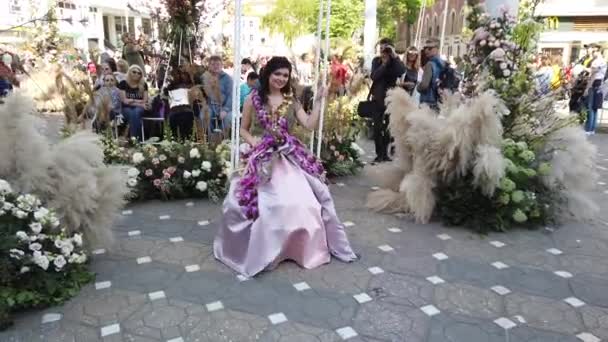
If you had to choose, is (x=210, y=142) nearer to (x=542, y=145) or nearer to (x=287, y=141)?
(x=287, y=141)

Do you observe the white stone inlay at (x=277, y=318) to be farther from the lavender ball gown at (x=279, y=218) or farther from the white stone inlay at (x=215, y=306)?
the lavender ball gown at (x=279, y=218)

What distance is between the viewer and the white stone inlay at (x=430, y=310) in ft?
9.45

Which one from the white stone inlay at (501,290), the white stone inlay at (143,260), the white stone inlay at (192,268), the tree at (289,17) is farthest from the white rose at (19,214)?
the tree at (289,17)

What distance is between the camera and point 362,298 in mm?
3045

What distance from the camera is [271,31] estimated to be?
39.2 meters

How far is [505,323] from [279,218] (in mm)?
1556

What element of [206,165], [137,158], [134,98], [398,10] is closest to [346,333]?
[206,165]

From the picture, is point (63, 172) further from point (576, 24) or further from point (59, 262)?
point (576, 24)

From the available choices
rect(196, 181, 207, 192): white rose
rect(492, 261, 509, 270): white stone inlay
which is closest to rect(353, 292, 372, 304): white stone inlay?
rect(492, 261, 509, 270): white stone inlay

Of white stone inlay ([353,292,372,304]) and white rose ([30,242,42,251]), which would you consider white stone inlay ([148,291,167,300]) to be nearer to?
white rose ([30,242,42,251])

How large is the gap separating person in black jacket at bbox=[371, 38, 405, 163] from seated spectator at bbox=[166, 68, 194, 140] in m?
2.53

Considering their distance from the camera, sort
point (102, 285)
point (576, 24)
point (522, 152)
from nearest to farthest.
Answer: point (102, 285) < point (522, 152) < point (576, 24)

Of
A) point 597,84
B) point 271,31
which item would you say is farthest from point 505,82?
point 271,31

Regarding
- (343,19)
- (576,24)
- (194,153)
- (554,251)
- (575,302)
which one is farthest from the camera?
(343,19)
